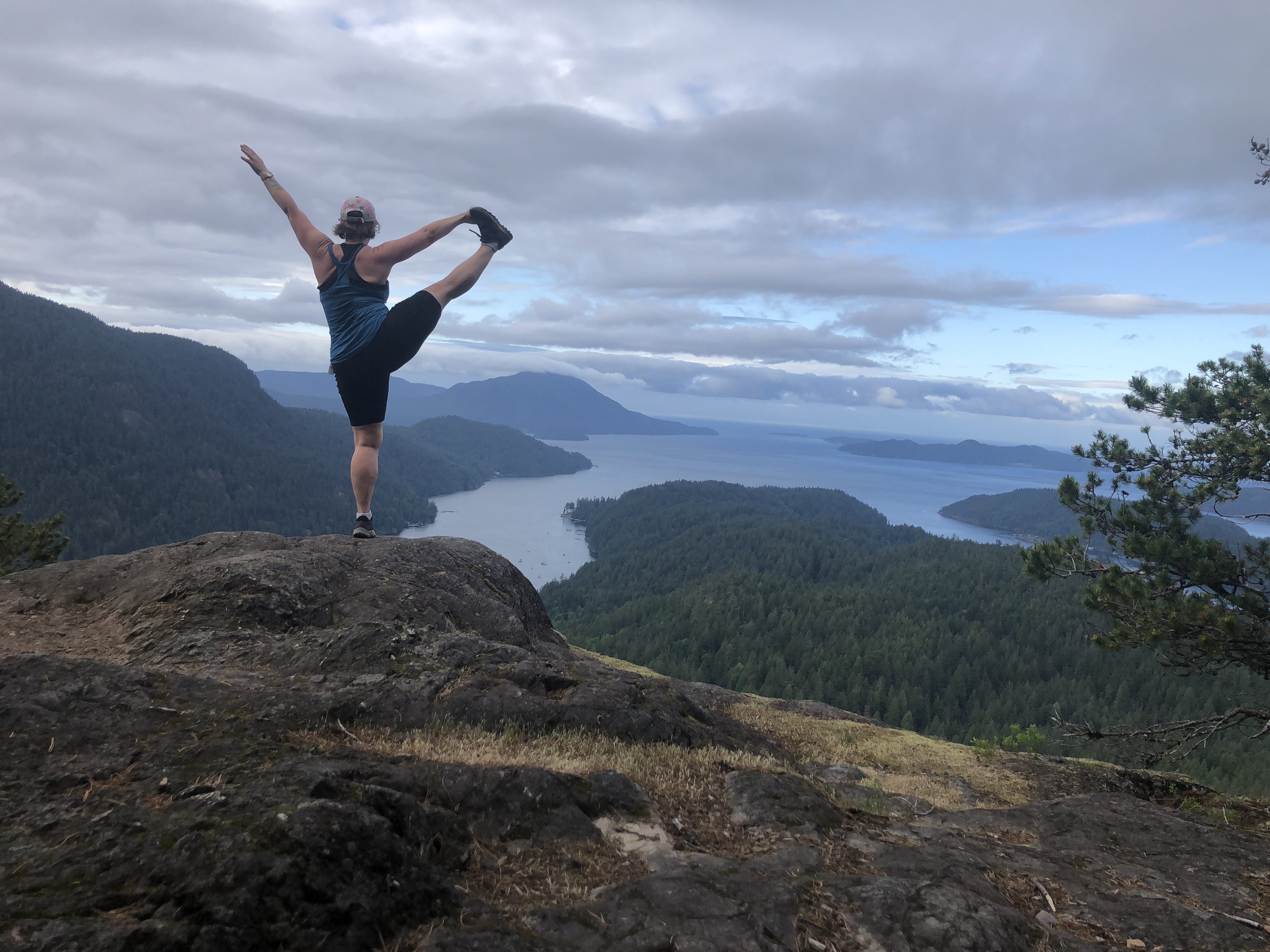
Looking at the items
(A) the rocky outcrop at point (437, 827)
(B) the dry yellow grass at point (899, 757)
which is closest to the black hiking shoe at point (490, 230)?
(A) the rocky outcrop at point (437, 827)

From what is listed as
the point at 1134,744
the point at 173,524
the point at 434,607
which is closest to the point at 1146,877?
the point at 434,607

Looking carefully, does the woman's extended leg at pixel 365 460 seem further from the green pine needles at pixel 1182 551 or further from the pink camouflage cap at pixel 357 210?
the green pine needles at pixel 1182 551

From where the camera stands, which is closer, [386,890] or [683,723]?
[386,890]

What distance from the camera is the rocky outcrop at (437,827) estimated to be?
3.62 m

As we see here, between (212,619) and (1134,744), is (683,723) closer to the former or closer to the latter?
(212,619)

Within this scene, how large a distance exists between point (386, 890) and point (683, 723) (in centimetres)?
511

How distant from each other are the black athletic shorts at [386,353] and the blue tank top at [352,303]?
0.10 metres

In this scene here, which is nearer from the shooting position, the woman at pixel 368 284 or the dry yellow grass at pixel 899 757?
the woman at pixel 368 284

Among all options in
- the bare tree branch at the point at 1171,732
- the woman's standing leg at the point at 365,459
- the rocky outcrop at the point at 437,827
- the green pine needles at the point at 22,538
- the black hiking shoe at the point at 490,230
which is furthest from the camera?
the green pine needles at the point at 22,538

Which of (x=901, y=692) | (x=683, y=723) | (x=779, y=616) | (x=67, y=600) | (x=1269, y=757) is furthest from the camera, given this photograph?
(x=779, y=616)

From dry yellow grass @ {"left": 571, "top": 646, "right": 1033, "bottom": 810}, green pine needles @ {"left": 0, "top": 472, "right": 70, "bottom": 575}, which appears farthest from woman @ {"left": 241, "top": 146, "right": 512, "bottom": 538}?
green pine needles @ {"left": 0, "top": 472, "right": 70, "bottom": 575}

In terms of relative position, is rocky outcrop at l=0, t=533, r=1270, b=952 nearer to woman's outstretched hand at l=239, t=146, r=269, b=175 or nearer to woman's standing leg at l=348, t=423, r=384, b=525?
woman's standing leg at l=348, t=423, r=384, b=525

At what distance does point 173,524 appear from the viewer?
181 meters

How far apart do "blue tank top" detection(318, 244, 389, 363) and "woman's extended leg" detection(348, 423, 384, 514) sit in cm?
137
